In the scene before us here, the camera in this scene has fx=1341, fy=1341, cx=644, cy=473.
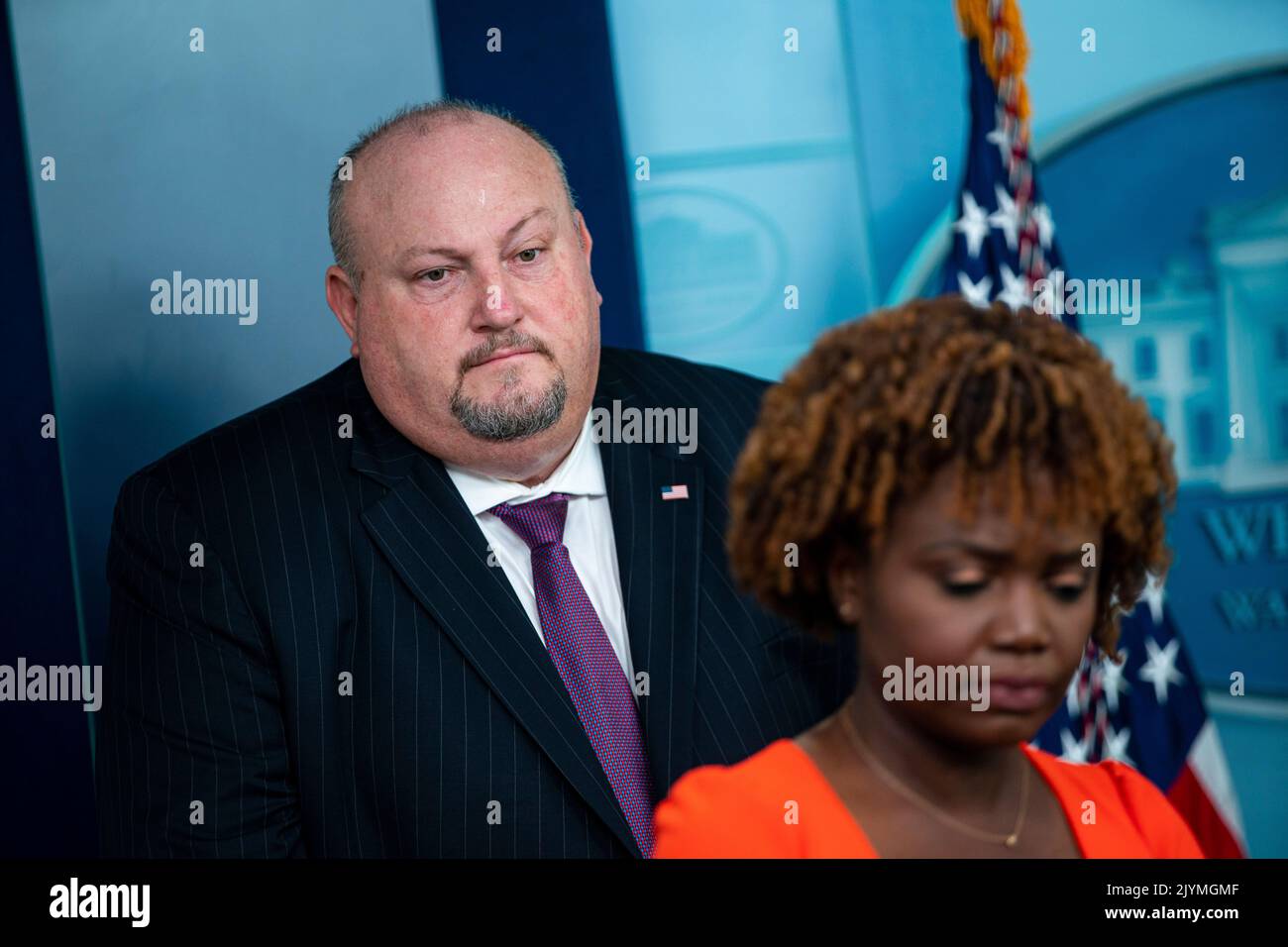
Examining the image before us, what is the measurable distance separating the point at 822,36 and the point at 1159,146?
2.81ft

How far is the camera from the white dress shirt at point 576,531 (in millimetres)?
2686

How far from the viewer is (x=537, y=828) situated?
2.62m

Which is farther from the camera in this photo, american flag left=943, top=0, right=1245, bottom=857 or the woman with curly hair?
american flag left=943, top=0, right=1245, bottom=857

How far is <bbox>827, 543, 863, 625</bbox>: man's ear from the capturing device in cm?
212

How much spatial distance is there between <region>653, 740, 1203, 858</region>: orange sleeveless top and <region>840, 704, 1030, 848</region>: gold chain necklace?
0.06m

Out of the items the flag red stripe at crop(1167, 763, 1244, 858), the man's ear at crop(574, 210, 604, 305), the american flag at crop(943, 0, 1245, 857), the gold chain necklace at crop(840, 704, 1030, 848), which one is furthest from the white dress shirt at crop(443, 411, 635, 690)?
the flag red stripe at crop(1167, 763, 1244, 858)

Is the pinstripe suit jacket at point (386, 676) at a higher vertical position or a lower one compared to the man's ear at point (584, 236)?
lower

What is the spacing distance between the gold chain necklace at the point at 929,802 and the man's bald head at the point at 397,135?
1.20 metres
